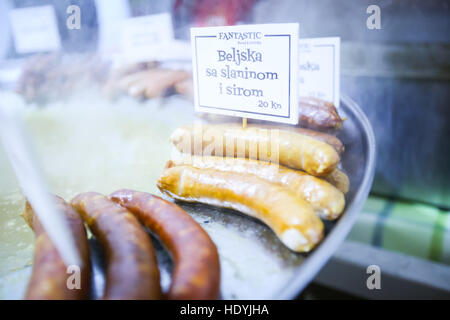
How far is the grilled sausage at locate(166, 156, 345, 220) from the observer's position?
1.75 metres

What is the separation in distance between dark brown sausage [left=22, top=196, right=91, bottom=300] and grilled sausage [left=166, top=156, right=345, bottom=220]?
2.87 feet

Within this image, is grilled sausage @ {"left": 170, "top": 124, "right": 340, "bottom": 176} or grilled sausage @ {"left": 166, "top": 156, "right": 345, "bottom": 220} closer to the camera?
grilled sausage @ {"left": 166, "top": 156, "right": 345, "bottom": 220}

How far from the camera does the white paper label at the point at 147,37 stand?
383cm

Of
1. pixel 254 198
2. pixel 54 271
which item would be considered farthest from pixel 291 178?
pixel 54 271

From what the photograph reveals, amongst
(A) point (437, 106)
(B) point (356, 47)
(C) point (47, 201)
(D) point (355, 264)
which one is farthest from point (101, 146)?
(A) point (437, 106)

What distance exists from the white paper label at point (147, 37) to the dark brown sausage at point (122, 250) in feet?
8.54

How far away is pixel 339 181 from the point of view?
2.06 meters

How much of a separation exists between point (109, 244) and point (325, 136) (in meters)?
1.48

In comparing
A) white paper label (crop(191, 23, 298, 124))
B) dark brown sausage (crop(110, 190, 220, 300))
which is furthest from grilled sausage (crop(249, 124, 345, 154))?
dark brown sausage (crop(110, 190, 220, 300))

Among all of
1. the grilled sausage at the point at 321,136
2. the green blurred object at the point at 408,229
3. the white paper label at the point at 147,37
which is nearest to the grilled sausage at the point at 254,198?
the grilled sausage at the point at 321,136

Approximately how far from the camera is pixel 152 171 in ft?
7.80

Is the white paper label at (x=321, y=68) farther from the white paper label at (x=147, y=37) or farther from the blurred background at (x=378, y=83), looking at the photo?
the white paper label at (x=147, y=37)

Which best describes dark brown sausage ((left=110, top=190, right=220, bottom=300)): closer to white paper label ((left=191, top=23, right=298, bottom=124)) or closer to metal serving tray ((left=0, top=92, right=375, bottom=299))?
metal serving tray ((left=0, top=92, right=375, bottom=299))

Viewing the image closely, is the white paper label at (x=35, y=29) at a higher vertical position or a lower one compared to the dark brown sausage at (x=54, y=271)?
higher
